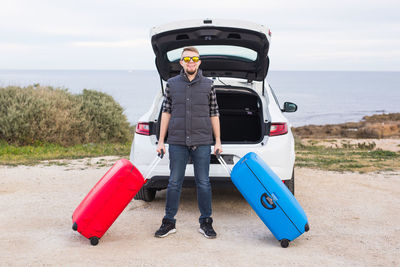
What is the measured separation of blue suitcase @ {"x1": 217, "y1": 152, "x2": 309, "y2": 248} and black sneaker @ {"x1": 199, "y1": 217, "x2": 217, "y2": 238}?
0.49 metres

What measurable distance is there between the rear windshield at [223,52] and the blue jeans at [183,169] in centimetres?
132

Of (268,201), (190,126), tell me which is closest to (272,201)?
(268,201)

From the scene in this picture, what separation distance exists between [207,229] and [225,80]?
2019 mm

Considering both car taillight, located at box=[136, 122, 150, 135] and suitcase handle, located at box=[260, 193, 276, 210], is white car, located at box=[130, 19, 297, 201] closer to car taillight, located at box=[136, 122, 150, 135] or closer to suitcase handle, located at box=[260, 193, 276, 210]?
car taillight, located at box=[136, 122, 150, 135]

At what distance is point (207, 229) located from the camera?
4590mm

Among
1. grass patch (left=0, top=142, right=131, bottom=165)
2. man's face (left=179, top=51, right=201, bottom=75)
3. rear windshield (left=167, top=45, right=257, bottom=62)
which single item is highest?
rear windshield (left=167, top=45, right=257, bottom=62)

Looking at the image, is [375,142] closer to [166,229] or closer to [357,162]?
[357,162]

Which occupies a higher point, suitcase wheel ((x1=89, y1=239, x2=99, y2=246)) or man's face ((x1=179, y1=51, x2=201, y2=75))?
man's face ((x1=179, y1=51, x2=201, y2=75))

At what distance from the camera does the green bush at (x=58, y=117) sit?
43.4 feet

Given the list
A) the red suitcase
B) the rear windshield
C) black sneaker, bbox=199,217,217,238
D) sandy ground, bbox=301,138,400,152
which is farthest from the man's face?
sandy ground, bbox=301,138,400,152

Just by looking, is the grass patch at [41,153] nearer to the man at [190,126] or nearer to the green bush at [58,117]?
the green bush at [58,117]

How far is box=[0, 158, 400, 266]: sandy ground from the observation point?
3.93m

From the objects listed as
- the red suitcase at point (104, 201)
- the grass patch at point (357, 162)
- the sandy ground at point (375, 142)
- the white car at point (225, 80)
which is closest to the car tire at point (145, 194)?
the white car at point (225, 80)

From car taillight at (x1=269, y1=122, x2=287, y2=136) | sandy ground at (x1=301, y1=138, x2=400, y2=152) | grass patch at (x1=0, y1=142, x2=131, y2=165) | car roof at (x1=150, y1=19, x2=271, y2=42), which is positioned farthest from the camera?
sandy ground at (x1=301, y1=138, x2=400, y2=152)
